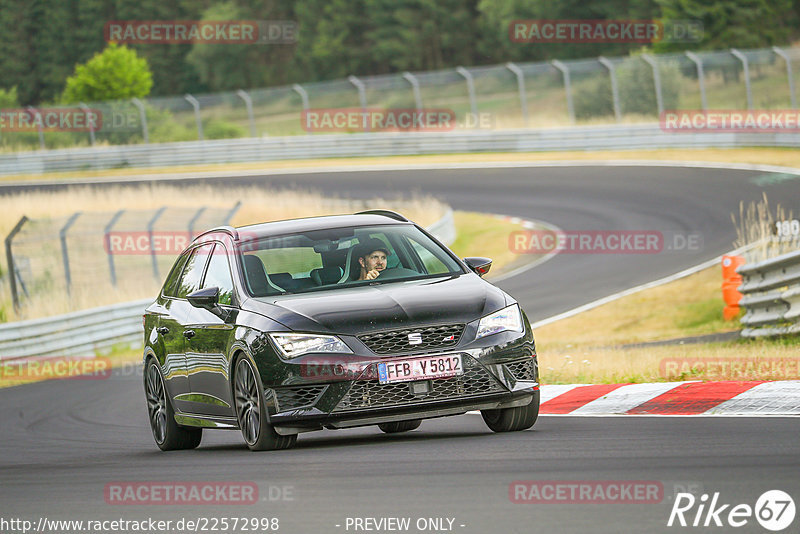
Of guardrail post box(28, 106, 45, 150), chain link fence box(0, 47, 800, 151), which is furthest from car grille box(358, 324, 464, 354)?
guardrail post box(28, 106, 45, 150)

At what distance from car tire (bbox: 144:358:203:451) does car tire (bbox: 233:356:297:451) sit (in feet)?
5.02

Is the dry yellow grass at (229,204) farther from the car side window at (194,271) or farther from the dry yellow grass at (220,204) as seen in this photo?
the car side window at (194,271)

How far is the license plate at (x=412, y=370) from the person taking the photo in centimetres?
834

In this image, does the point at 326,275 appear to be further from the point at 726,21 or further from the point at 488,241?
the point at 726,21

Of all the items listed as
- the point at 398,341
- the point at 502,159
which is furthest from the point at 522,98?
the point at 398,341

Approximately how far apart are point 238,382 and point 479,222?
23.6 metres

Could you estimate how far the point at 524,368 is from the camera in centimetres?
872

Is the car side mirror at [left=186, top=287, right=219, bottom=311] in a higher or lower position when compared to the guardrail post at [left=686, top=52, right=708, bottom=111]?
lower

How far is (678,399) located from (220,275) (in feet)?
11.3

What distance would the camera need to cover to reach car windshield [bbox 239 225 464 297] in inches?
370

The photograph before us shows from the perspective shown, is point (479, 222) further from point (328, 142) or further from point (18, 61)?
point (18, 61)

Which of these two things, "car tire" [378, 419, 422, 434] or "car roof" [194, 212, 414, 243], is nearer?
"car roof" [194, 212, 414, 243]

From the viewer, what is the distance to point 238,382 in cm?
901
